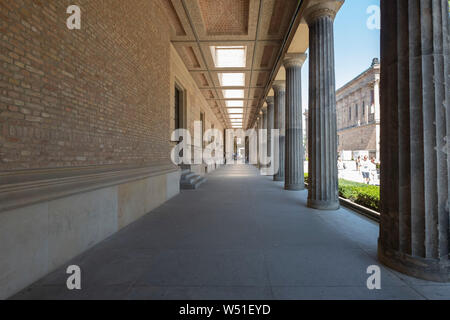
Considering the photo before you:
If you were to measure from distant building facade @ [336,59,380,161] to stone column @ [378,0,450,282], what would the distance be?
112ft

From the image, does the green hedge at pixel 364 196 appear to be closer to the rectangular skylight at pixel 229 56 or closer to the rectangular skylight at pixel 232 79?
the rectangular skylight at pixel 229 56

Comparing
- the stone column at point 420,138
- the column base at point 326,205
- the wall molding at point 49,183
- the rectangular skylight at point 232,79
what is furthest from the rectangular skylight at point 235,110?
the stone column at point 420,138

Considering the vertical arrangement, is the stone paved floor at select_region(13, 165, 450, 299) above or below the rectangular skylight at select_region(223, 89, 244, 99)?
below

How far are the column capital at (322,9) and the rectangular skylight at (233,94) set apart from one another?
10.9m

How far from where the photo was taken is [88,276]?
2.88m

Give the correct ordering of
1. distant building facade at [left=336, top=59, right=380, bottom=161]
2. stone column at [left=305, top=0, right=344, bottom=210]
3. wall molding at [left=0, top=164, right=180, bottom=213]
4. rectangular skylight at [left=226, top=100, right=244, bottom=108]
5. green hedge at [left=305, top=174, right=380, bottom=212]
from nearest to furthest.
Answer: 1. wall molding at [left=0, top=164, right=180, bottom=213]
2. green hedge at [left=305, top=174, right=380, bottom=212]
3. stone column at [left=305, top=0, right=344, bottom=210]
4. rectangular skylight at [left=226, top=100, right=244, bottom=108]
5. distant building facade at [left=336, top=59, right=380, bottom=161]

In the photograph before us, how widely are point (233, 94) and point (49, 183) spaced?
16730 millimetres

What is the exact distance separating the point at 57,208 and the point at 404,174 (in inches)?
192

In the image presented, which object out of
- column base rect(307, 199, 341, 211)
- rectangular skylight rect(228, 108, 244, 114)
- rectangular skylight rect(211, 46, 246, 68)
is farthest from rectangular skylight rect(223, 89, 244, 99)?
column base rect(307, 199, 341, 211)

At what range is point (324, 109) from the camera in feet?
21.2

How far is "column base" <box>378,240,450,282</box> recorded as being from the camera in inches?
108

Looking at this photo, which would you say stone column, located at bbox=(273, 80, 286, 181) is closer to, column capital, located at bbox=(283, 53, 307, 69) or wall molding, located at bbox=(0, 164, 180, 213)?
column capital, located at bbox=(283, 53, 307, 69)

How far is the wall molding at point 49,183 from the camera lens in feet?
8.59
